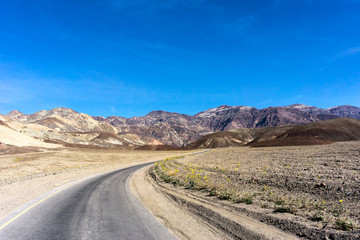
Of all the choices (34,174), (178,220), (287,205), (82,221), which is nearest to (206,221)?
(178,220)

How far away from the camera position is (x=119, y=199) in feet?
40.2

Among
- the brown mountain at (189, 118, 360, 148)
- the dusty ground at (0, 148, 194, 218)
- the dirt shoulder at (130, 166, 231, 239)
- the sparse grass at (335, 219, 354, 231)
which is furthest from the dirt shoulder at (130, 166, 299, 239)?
the brown mountain at (189, 118, 360, 148)

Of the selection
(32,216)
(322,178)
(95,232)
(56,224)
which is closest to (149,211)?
(95,232)

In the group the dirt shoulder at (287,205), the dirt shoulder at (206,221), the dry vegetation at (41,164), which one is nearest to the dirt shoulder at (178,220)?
the dirt shoulder at (206,221)

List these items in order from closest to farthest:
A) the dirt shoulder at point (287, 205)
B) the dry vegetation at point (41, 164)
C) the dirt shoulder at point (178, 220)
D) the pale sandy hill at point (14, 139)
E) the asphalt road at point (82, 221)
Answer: the dirt shoulder at point (287, 205) < the asphalt road at point (82, 221) < the dirt shoulder at point (178, 220) < the dry vegetation at point (41, 164) < the pale sandy hill at point (14, 139)

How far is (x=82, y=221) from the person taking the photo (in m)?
8.18

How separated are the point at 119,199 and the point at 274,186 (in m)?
9.35

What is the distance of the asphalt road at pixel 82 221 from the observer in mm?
6859

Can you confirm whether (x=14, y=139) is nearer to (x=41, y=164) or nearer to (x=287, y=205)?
(x=41, y=164)

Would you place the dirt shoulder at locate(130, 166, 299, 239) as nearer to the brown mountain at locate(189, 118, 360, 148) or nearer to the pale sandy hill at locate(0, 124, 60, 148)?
the brown mountain at locate(189, 118, 360, 148)

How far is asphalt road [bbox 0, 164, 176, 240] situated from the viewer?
6.86 meters

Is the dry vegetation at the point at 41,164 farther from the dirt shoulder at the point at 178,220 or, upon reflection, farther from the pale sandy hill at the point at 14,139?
the pale sandy hill at the point at 14,139

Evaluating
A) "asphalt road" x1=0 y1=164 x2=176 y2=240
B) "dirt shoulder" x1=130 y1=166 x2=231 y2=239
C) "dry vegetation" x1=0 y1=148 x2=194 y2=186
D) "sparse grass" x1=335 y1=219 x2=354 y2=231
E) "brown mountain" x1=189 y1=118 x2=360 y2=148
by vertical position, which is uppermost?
"brown mountain" x1=189 y1=118 x2=360 y2=148

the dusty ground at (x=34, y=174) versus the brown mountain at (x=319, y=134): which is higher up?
the brown mountain at (x=319, y=134)
